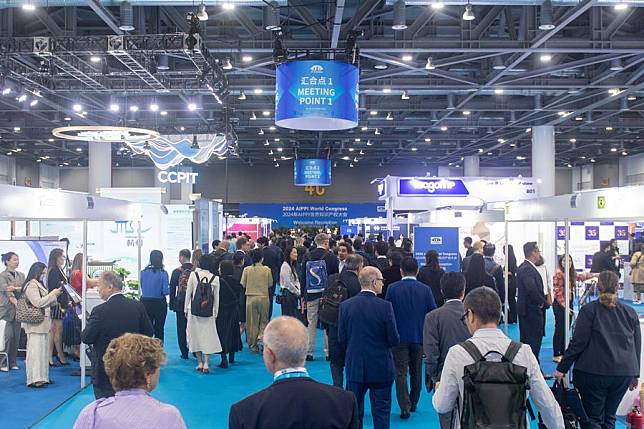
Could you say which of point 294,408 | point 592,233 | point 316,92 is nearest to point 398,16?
point 316,92

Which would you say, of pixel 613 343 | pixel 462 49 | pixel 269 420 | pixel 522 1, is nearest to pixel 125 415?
pixel 269 420

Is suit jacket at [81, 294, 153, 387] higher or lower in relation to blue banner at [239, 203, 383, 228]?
lower

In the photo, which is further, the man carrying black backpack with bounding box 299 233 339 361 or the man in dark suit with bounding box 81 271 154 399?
the man carrying black backpack with bounding box 299 233 339 361

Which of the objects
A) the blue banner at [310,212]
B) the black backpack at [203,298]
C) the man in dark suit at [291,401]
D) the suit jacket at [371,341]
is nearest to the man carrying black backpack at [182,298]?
the black backpack at [203,298]

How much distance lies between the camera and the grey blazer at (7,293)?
670 cm

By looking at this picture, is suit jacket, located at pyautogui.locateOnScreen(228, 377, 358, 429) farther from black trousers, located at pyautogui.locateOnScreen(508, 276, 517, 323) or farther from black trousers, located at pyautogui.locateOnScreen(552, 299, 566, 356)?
black trousers, located at pyautogui.locateOnScreen(508, 276, 517, 323)

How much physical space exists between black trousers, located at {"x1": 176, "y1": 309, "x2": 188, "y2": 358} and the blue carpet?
0.48 feet

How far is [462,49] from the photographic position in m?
10.7

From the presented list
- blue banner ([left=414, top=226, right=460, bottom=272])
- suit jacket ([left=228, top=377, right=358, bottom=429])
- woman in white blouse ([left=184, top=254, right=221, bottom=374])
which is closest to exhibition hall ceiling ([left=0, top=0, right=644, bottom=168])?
blue banner ([left=414, top=226, right=460, bottom=272])

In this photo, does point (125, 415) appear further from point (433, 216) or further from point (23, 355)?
point (433, 216)

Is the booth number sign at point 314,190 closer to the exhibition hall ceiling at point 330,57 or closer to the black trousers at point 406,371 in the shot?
the exhibition hall ceiling at point 330,57

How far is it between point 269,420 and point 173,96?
51.4 feet

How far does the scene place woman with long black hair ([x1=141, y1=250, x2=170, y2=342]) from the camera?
7.48 metres

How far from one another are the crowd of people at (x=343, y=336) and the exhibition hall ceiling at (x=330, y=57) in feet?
10.9
